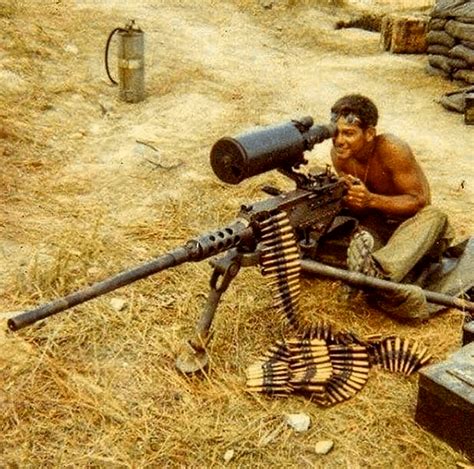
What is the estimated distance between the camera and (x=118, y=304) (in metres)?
4.94

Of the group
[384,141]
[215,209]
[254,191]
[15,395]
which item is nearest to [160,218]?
[215,209]

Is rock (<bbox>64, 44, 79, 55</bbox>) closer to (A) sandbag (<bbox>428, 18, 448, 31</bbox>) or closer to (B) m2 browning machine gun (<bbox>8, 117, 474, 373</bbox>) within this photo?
(A) sandbag (<bbox>428, 18, 448, 31</bbox>)

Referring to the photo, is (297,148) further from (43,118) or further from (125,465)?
(43,118)

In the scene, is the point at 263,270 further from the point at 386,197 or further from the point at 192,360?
the point at 386,197

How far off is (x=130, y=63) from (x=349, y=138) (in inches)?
198

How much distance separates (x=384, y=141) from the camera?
5.19 m

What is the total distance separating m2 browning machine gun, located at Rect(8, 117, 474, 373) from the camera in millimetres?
4063

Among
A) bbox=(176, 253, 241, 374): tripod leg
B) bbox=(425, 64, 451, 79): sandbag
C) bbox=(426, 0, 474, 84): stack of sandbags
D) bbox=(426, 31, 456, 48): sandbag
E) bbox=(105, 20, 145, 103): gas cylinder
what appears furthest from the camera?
bbox=(425, 64, 451, 79): sandbag

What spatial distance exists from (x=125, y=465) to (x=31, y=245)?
266 cm

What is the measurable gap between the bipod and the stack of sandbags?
8167mm

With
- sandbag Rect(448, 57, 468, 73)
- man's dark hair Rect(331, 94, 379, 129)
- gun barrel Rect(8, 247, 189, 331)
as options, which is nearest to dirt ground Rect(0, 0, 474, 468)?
sandbag Rect(448, 57, 468, 73)

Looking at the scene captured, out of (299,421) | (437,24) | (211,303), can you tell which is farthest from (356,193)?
(437,24)

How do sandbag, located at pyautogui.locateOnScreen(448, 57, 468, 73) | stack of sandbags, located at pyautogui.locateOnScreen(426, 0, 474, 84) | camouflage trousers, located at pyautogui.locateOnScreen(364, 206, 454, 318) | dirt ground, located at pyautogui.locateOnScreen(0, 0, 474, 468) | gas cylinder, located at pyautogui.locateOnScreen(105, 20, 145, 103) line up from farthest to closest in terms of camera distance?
1. sandbag, located at pyautogui.locateOnScreen(448, 57, 468, 73)
2. stack of sandbags, located at pyautogui.locateOnScreen(426, 0, 474, 84)
3. gas cylinder, located at pyautogui.locateOnScreen(105, 20, 145, 103)
4. camouflage trousers, located at pyautogui.locateOnScreen(364, 206, 454, 318)
5. dirt ground, located at pyautogui.locateOnScreen(0, 0, 474, 468)

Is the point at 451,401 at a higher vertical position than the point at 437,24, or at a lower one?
lower
